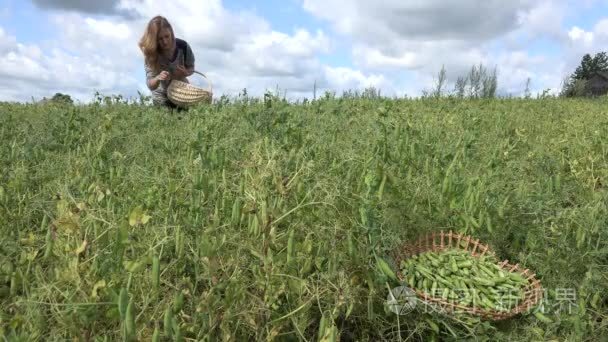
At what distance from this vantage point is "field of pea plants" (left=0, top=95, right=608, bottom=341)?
1.77 metres

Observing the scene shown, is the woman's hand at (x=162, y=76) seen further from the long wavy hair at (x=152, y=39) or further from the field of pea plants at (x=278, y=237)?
the field of pea plants at (x=278, y=237)

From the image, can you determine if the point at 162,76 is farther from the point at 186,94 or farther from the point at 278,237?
the point at 278,237

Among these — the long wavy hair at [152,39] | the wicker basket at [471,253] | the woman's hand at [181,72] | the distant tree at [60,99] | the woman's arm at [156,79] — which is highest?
the long wavy hair at [152,39]

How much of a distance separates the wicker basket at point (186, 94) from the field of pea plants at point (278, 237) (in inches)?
95.0

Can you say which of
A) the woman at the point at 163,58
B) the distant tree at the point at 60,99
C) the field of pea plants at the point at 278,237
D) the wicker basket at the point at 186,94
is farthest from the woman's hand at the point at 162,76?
the field of pea plants at the point at 278,237

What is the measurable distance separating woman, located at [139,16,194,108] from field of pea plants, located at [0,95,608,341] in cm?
253

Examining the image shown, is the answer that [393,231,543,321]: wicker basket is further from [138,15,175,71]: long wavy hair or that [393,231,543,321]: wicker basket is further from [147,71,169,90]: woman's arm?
[138,15,175,71]: long wavy hair

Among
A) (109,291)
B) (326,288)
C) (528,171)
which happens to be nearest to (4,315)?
(109,291)

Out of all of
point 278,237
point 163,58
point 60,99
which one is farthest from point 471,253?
point 60,99

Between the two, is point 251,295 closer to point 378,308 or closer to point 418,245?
point 378,308

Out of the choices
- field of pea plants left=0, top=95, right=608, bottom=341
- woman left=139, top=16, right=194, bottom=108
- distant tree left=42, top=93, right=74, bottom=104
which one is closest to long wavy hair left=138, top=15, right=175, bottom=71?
woman left=139, top=16, right=194, bottom=108

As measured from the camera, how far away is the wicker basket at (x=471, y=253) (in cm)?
231

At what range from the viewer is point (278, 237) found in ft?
6.86

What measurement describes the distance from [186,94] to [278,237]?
4703 millimetres
